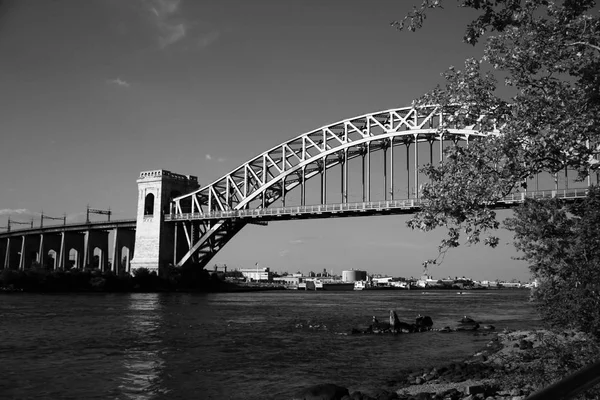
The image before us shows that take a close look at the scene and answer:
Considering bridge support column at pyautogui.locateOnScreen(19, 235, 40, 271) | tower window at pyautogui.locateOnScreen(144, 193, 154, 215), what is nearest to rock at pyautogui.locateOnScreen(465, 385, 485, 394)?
tower window at pyautogui.locateOnScreen(144, 193, 154, 215)

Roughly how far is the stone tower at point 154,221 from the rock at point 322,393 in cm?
7318

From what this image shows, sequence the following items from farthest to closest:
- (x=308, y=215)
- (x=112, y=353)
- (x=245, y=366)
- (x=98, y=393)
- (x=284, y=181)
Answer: (x=284, y=181), (x=308, y=215), (x=112, y=353), (x=245, y=366), (x=98, y=393)

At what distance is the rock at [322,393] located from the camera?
13.9 metres

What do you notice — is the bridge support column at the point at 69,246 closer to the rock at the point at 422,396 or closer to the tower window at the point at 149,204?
the tower window at the point at 149,204

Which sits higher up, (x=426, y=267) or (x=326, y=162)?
(x=326, y=162)

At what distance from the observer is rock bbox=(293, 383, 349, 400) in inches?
546

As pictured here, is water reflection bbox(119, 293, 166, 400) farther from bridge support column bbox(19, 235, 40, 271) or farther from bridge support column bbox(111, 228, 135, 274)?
bridge support column bbox(19, 235, 40, 271)

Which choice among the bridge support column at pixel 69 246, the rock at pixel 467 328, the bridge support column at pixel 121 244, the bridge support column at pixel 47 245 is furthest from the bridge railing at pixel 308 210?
the bridge support column at pixel 47 245

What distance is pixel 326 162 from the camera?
74.9 meters

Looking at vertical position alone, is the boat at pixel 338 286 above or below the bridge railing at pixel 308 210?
below

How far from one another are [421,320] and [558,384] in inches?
1278

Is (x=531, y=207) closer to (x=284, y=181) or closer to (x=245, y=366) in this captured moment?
(x=245, y=366)

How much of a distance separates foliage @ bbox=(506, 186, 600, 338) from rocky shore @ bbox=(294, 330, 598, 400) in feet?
1.68

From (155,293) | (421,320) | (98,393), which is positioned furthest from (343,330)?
(155,293)
